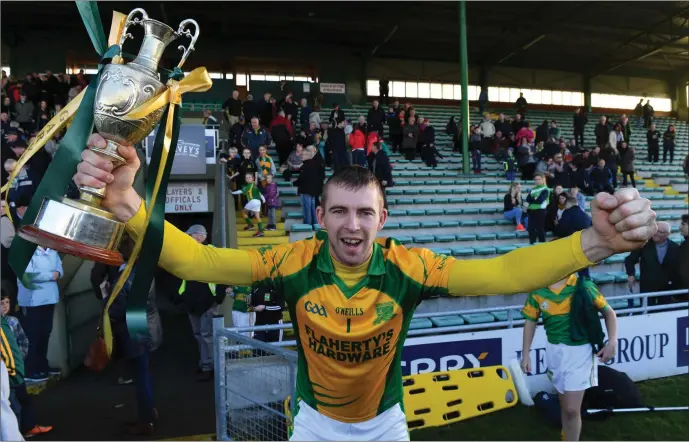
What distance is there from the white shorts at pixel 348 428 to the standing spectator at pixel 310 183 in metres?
8.14

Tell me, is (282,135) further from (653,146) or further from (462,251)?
(653,146)

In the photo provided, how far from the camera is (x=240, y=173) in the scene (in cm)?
1102

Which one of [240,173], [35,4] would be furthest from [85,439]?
[35,4]

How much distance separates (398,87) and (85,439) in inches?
1109

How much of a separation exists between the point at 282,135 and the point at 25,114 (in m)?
6.74

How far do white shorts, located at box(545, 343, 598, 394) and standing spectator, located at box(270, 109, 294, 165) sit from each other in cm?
991

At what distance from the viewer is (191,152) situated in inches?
463

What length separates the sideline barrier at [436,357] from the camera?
456 centimetres

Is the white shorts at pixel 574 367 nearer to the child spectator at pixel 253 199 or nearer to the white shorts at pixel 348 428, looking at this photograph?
the white shorts at pixel 348 428

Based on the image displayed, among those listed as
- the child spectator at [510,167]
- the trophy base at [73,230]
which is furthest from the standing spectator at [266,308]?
the child spectator at [510,167]

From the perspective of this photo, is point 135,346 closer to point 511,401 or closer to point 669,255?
point 511,401

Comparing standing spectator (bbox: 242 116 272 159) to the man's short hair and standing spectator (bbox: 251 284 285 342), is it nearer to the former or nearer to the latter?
standing spectator (bbox: 251 284 285 342)

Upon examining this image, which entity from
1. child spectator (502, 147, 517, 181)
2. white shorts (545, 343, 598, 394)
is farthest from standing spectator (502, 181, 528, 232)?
white shorts (545, 343, 598, 394)

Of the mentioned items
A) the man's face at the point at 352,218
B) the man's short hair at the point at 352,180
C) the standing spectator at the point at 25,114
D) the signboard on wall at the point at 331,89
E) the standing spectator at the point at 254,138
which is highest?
the signboard on wall at the point at 331,89
